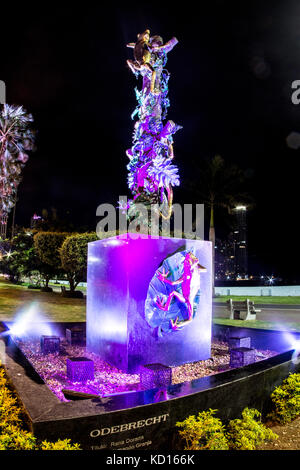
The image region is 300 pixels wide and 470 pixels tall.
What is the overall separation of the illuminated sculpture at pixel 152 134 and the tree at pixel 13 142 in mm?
19671

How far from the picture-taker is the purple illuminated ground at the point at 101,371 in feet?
21.1

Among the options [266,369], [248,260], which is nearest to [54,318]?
[266,369]

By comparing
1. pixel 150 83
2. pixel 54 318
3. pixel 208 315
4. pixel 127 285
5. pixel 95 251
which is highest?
pixel 150 83

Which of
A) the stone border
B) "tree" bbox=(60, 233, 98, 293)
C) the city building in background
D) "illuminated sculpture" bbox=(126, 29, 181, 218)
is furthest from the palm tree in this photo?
the city building in background

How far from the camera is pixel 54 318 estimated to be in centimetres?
1636

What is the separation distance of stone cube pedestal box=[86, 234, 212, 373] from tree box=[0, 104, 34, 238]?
2263cm

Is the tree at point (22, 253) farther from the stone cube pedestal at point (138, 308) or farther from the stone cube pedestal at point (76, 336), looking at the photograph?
the stone cube pedestal at point (138, 308)

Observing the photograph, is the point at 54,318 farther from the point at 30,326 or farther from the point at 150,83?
the point at 150,83

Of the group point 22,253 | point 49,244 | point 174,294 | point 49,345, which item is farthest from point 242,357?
point 22,253

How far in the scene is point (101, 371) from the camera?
24.5 ft

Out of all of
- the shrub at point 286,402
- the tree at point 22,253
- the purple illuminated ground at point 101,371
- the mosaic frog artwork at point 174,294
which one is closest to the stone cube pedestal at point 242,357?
the purple illuminated ground at point 101,371

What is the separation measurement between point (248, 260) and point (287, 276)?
886cm

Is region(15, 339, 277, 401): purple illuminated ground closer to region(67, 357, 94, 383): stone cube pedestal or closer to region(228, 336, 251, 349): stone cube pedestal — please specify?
region(67, 357, 94, 383): stone cube pedestal

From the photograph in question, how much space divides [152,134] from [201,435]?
7.68 m
